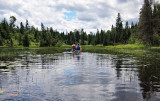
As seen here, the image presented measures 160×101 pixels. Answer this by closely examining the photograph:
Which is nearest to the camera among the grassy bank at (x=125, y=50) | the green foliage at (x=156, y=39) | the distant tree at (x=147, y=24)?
the grassy bank at (x=125, y=50)

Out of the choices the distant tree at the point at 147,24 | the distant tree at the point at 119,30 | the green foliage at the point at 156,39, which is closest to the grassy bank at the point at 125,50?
the green foliage at the point at 156,39

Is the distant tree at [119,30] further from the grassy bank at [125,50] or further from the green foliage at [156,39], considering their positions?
the green foliage at [156,39]

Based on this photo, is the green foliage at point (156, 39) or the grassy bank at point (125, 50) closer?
the grassy bank at point (125, 50)

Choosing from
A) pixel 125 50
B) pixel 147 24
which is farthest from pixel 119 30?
pixel 125 50

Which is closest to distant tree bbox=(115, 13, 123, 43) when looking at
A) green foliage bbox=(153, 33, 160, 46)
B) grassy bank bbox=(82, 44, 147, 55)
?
grassy bank bbox=(82, 44, 147, 55)

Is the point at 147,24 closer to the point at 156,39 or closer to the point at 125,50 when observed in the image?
the point at 156,39

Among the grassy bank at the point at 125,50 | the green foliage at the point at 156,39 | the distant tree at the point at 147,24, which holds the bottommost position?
the grassy bank at the point at 125,50

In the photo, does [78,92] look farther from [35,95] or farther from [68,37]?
[68,37]

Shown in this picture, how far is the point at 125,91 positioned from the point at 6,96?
603 centimetres

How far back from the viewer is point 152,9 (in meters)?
66.1

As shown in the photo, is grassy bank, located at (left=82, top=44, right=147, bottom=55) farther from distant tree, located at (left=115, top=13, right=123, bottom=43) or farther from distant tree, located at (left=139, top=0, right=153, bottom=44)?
distant tree, located at (left=115, top=13, right=123, bottom=43)

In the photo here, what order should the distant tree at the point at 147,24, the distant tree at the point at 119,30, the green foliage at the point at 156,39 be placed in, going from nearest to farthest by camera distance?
the green foliage at the point at 156,39, the distant tree at the point at 147,24, the distant tree at the point at 119,30

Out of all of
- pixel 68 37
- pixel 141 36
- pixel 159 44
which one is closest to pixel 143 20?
pixel 141 36

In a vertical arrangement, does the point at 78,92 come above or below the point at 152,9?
below
